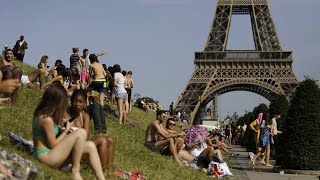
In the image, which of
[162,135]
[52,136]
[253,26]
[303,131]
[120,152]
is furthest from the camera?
[253,26]

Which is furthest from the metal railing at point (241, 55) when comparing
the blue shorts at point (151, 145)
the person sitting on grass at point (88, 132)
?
the person sitting on grass at point (88, 132)

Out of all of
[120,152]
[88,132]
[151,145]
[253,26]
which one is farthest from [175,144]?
[253,26]

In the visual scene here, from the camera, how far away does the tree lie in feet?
52.0

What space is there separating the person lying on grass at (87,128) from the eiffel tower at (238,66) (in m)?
45.8

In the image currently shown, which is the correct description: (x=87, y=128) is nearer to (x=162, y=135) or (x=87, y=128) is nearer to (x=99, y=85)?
(x=162, y=135)

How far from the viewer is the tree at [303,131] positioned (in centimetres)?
1584

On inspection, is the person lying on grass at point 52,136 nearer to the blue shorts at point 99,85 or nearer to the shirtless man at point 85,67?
the blue shorts at point 99,85

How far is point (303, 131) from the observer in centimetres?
1622

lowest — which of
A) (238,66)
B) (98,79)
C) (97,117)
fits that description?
(97,117)

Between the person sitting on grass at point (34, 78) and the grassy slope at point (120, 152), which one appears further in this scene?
the person sitting on grass at point (34, 78)

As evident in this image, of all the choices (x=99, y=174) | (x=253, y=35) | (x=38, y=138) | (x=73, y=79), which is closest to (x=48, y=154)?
(x=38, y=138)

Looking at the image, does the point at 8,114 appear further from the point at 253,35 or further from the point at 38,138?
the point at 253,35

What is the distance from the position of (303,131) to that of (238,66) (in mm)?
43693

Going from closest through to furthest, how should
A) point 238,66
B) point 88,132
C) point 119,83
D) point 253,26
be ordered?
point 88,132, point 119,83, point 238,66, point 253,26
